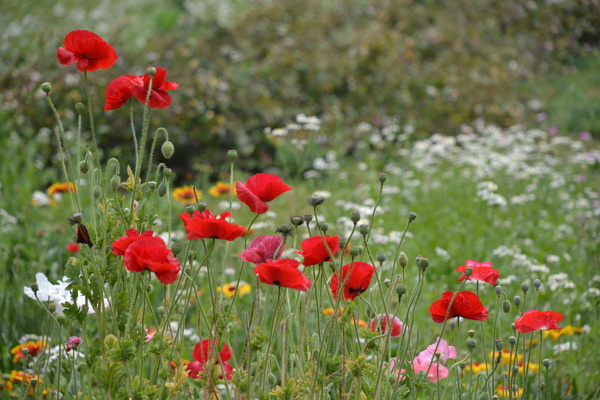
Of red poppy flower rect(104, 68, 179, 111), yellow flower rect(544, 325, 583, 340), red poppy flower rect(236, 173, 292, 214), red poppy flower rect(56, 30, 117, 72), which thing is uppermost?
red poppy flower rect(56, 30, 117, 72)

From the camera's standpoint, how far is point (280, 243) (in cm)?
115

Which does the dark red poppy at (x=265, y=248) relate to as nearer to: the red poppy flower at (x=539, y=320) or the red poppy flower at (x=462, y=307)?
the red poppy flower at (x=462, y=307)

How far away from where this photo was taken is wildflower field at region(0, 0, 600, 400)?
1.16 metres

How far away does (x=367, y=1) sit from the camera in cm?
889

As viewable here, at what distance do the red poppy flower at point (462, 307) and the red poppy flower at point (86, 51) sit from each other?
732 millimetres

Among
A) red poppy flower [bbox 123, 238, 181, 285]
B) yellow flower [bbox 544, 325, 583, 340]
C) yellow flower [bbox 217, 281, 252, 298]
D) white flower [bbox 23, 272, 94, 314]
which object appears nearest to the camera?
red poppy flower [bbox 123, 238, 181, 285]

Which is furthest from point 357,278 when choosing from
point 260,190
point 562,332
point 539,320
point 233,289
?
point 562,332

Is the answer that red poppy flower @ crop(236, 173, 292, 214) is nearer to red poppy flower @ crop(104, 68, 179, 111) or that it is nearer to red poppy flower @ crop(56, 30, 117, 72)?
red poppy flower @ crop(104, 68, 179, 111)

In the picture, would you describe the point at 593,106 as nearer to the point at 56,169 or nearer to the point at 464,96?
the point at 464,96

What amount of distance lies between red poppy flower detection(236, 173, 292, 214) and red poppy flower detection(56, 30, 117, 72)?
343 mm

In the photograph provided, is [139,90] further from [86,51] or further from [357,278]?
[357,278]

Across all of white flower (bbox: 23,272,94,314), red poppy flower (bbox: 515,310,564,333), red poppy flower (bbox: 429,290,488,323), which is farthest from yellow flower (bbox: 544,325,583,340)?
white flower (bbox: 23,272,94,314)

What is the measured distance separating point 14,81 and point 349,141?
2.70 m

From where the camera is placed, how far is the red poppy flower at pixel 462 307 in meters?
1.15
